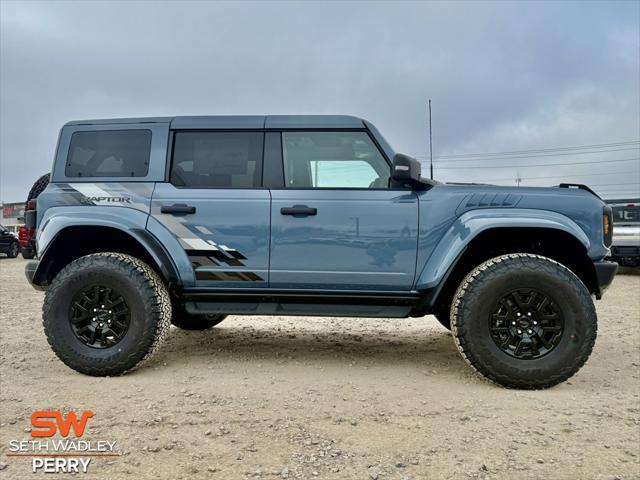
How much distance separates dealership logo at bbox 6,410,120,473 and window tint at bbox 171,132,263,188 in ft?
6.20

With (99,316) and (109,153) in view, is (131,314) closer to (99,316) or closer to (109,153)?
(99,316)

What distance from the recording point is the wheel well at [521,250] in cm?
345

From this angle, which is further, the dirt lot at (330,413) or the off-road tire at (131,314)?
the off-road tire at (131,314)

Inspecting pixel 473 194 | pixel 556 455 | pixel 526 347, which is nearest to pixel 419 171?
pixel 473 194

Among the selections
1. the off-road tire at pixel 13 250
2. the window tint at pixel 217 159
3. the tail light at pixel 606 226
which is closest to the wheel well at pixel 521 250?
the tail light at pixel 606 226

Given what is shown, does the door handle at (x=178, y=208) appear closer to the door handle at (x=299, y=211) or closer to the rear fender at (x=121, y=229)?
the rear fender at (x=121, y=229)

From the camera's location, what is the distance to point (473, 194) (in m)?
3.46

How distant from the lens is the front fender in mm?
3312

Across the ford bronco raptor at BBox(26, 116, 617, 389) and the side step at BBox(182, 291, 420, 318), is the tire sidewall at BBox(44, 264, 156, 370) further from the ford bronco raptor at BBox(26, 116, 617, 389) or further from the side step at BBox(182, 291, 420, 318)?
the side step at BBox(182, 291, 420, 318)

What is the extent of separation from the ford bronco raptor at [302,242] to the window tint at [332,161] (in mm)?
11

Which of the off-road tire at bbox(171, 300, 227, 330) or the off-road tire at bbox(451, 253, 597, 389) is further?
the off-road tire at bbox(171, 300, 227, 330)

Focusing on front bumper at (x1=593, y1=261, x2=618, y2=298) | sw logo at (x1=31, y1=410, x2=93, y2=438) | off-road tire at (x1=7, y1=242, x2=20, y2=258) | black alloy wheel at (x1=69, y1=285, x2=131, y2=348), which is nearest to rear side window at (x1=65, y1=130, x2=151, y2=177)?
black alloy wheel at (x1=69, y1=285, x2=131, y2=348)

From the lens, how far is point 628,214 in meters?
10.5

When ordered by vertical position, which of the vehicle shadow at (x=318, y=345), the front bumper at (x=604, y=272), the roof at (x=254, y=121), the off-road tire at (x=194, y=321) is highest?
the roof at (x=254, y=121)
